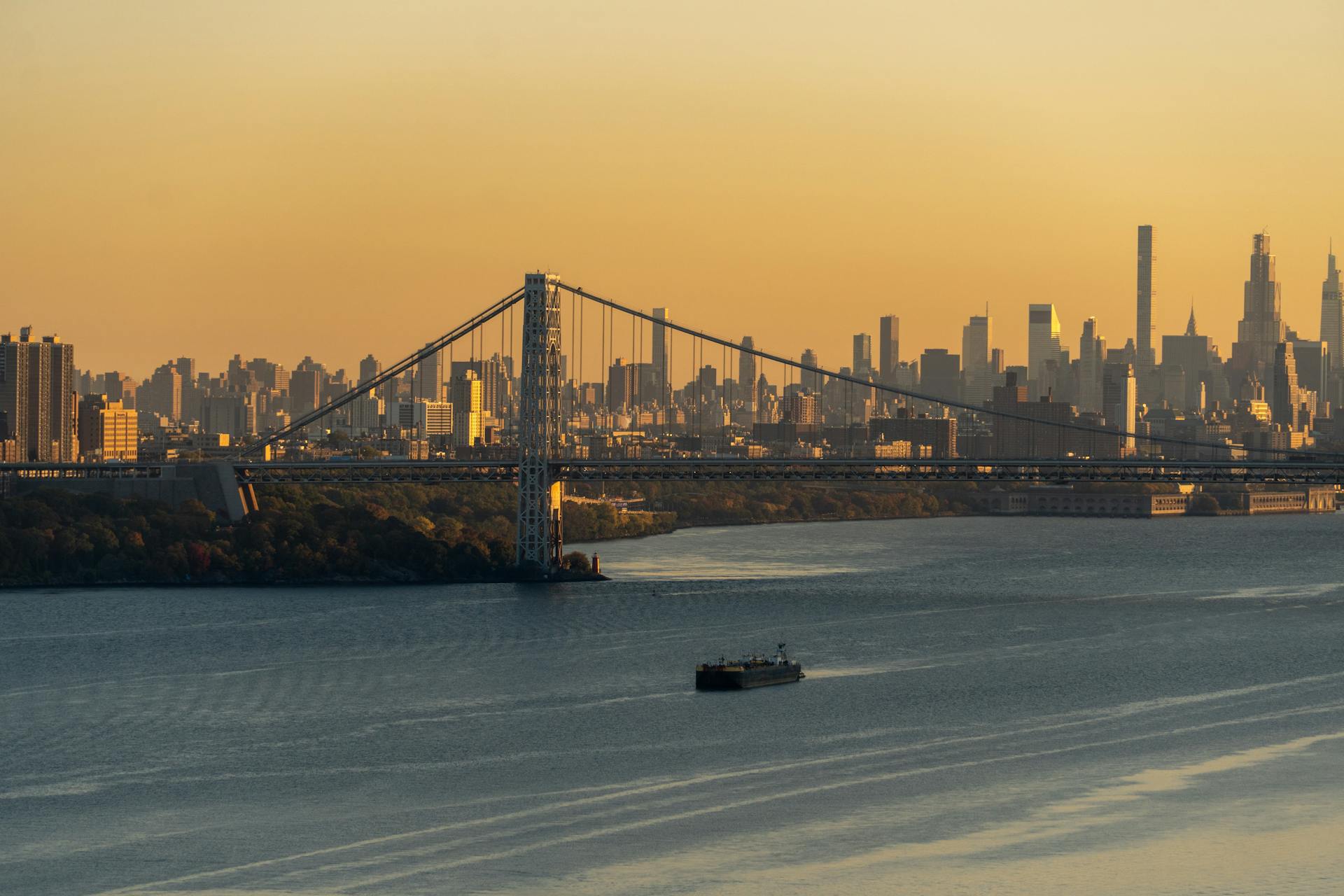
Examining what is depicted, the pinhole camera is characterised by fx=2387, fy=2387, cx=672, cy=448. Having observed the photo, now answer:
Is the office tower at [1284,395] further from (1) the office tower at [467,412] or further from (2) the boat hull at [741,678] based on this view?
(2) the boat hull at [741,678]

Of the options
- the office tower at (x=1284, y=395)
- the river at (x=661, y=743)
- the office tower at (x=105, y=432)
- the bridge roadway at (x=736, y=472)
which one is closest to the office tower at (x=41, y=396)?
the office tower at (x=105, y=432)

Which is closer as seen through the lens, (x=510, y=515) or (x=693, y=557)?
(x=693, y=557)

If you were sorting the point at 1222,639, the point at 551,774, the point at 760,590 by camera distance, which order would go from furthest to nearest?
the point at 760,590
the point at 1222,639
the point at 551,774

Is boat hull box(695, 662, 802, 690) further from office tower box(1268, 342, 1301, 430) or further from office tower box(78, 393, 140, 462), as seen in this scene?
office tower box(1268, 342, 1301, 430)

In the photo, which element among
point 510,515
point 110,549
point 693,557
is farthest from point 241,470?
point 510,515

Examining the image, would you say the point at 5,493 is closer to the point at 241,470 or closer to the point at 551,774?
the point at 241,470

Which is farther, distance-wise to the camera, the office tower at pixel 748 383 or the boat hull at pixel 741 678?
the office tower at pixel 748 383
